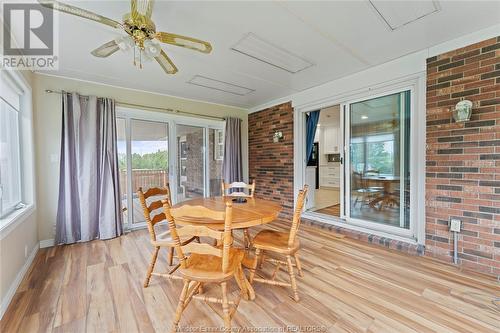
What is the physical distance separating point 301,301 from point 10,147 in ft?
11.2

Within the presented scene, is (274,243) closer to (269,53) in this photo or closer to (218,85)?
(269,53)

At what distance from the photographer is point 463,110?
2160mm

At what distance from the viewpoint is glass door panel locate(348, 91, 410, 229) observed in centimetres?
285

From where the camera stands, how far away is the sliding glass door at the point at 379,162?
9.37 feet

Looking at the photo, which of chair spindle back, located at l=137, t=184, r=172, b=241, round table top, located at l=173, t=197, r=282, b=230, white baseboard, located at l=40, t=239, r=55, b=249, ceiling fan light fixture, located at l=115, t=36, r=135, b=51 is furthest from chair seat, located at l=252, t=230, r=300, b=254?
white baseboard, located at l=40, t=239, r=55, b=249

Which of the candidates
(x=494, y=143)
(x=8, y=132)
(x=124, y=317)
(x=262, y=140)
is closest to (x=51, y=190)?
(x=8, y=132)

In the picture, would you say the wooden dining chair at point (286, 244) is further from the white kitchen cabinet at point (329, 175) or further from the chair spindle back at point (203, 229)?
the white kitchen cabinet at point (329, 175)

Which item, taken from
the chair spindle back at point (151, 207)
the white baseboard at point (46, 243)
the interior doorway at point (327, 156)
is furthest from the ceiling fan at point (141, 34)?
the interior doorway at point (327, 156)

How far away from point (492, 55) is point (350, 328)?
2.84 meters

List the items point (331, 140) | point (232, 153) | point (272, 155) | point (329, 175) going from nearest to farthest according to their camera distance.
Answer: point (272, 155) → point (232, 153) → point (331, 140) → point (329, 175)

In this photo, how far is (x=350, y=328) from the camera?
1.48 meters

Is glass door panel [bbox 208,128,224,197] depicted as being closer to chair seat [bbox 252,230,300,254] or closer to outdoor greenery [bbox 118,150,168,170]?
outdoor greenery [bbox 118,150,168,170]

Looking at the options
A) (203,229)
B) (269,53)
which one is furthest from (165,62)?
(203,229)

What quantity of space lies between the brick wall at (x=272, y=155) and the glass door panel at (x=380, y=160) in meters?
1.18
